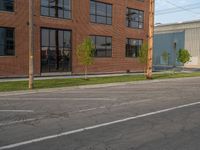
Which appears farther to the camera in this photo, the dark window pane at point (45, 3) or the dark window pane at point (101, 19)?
the dark window pane at point (101, 19)

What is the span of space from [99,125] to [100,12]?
26.3 m

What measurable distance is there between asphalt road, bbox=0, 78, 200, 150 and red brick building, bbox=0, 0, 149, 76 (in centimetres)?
1396

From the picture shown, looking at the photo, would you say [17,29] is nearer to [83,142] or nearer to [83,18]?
[83,18]

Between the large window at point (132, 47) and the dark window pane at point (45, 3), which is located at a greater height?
the dark window pane at point (45, 3)

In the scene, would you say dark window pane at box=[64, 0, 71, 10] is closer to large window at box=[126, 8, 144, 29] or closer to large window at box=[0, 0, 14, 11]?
large window at box=[0, 0, 14, 11]

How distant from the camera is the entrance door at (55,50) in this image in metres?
28.1

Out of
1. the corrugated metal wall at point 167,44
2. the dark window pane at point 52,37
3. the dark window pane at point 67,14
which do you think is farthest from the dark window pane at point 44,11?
the corrugated metal wall at point 167,44

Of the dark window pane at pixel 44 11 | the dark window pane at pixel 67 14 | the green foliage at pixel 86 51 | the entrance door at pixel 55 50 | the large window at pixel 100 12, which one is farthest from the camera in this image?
the large window at pixel 100 12

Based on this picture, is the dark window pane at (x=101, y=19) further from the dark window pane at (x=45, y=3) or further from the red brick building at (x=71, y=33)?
the dark window pane at (x=45, y=3)

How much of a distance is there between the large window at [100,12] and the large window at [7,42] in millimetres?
9734

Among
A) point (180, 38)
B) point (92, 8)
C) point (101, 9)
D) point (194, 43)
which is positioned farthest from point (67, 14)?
point (180, 38)

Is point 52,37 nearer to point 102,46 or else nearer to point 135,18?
point 102,46

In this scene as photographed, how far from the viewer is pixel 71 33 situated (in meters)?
30.2

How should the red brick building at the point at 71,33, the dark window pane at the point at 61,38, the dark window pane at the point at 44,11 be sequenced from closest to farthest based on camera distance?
the red brick building at the point at 71,33 < the dark window pane at the point at 44,11 < the dark window pane at the point at 61,38
